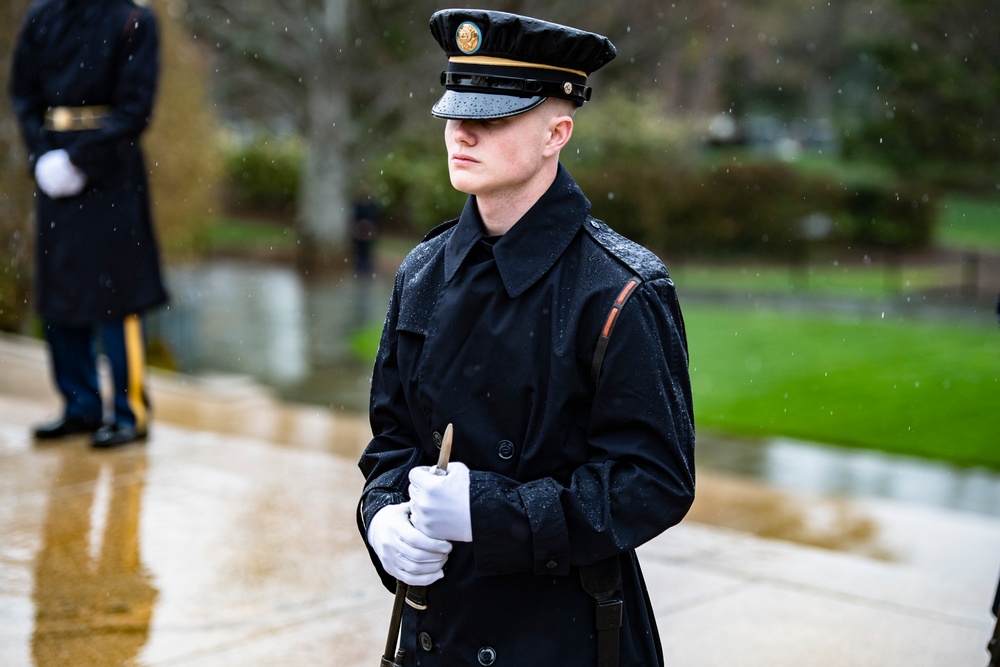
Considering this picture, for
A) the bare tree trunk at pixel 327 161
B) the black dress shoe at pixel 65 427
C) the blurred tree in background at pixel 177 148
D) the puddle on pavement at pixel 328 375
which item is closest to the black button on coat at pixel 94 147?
the black dress shoe at pixel 65 427

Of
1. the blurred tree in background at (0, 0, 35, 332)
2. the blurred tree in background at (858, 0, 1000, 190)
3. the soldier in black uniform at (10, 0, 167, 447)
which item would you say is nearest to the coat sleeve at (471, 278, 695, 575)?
the soldier in black uniform at (10, 0, 167, 447)

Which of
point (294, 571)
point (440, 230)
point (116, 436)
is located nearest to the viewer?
point (440, 230)

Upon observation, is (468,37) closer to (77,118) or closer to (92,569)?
(92,569)

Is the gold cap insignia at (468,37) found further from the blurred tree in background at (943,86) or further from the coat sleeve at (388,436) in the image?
the blurred tree in background at (943,86)

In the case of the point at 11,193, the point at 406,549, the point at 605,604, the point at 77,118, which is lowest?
the point at 11,193

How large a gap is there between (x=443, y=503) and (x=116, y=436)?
4261 mm

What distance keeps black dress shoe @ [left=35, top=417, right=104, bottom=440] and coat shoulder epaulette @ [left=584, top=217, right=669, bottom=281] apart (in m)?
4.41

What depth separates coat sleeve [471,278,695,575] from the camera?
2.20 meters

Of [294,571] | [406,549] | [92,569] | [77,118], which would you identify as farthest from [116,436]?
[406,549]

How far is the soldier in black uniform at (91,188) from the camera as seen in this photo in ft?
19.2

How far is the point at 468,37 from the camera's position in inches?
91.4

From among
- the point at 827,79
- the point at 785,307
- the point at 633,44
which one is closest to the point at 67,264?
the point at 785,307

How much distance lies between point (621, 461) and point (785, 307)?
1738cm

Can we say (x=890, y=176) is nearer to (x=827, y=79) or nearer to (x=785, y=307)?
(x=785, y=307)
